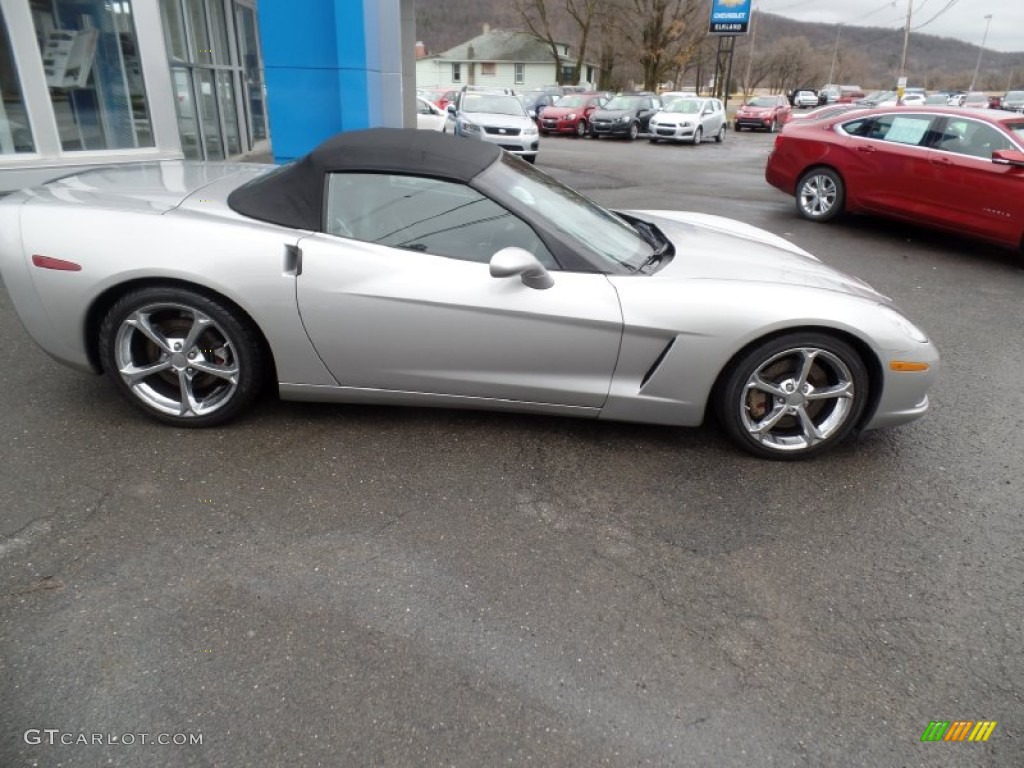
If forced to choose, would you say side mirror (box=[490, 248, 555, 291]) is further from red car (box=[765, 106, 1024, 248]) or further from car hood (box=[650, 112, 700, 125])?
car hood (box=[650, 112, 700, 125])

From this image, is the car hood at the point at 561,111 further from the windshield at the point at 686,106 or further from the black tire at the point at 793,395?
the black tire at the point at 793,395

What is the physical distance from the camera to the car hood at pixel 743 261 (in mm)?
3145

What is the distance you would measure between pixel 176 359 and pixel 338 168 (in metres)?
1.11

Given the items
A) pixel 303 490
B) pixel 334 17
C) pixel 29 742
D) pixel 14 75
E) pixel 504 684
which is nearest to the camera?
pixel 29 742

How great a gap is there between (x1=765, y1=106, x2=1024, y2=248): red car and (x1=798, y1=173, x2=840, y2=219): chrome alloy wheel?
1 cm

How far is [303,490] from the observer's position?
9.27 feet

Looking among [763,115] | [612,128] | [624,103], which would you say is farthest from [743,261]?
[763,115]

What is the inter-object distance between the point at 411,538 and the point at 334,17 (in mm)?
6389

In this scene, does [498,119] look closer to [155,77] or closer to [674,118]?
[155,77]

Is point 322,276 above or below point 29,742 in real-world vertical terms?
above

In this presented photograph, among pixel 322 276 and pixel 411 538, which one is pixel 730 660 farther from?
pixel 322 276

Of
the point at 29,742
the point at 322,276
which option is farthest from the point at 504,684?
the point at 322,276

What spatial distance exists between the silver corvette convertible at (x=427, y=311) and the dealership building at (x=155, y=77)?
4.70m

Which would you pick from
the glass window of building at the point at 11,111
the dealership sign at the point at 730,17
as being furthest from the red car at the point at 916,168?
the dealership sign at the point at 730,17
